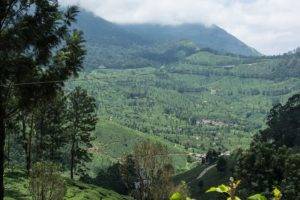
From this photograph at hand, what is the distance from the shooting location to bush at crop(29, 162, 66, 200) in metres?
40.5

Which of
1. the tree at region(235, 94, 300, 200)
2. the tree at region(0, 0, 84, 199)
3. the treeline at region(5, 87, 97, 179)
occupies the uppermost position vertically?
the tree at region(0, 0, 84, 199)

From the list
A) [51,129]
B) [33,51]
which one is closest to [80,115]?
[51,129]

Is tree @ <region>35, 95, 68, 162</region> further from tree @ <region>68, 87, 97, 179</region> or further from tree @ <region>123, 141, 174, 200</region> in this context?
tree @ <region>123, 141, 174, 200</region>

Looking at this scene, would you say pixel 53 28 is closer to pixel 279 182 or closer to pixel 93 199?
pixel 93 199

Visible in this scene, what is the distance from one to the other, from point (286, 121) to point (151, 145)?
104m

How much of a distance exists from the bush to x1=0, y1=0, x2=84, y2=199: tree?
9.67m

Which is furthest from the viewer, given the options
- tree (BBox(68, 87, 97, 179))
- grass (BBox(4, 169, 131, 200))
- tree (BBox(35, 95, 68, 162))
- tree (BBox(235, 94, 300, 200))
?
tree (BBox(68, 87, 97, 179))

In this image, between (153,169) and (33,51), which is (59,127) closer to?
(153,169)

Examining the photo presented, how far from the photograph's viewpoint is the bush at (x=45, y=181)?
1593 inches

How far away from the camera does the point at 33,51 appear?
30.0m

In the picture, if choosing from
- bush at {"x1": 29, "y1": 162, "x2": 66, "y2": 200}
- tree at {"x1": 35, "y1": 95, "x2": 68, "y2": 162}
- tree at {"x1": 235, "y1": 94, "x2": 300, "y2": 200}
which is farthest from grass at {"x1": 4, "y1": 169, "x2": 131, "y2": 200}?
tree at {"x1": 235, "y1": 94, "x2": 300, "y2": 200}

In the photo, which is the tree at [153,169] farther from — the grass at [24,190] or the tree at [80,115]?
the tree at [80,115]

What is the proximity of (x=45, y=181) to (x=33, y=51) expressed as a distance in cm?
1437

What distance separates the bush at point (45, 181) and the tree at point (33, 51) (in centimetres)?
967
